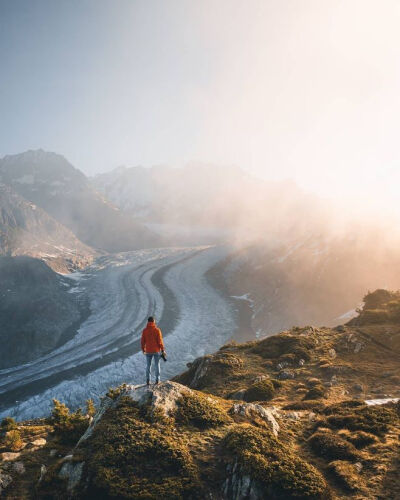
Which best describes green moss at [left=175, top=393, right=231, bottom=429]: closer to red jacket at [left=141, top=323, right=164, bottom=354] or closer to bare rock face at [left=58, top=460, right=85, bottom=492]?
red jacket at [left=141, top=323, right=164, bottom=354]

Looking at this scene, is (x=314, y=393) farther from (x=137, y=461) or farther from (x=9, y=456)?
(x=9, y=456)

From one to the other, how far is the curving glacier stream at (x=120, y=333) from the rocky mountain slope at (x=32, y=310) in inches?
165

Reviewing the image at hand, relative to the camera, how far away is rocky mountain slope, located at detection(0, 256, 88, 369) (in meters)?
62.1

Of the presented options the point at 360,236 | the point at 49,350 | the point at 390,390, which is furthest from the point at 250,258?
the point at 390,390

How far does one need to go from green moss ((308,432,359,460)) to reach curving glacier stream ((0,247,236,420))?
129ft

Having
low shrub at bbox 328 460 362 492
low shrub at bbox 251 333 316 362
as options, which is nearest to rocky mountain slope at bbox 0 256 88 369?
low shrub at bbox 251 333 316 362

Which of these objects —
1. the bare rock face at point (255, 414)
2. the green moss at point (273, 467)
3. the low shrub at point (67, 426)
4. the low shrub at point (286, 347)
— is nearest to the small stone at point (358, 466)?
the green moss at point (273, 467)

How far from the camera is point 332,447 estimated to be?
29.6 feet

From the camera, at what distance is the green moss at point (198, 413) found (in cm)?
934

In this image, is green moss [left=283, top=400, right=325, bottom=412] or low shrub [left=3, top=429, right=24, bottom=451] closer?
low shrub [left=3, top=429, right=24, bottom=451]

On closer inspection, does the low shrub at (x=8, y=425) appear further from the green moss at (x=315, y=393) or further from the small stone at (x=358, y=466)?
the green moss at (x=315, y=393)

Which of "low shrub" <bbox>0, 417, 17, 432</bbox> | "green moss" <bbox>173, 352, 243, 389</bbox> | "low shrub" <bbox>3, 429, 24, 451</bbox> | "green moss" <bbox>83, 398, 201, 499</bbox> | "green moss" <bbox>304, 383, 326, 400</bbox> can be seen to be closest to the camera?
"green moss" <bbox>83, 398, 201, 499</bbox>

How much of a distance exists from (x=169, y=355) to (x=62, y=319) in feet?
106

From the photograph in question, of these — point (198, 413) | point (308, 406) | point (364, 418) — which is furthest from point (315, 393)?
point (198, 413)
